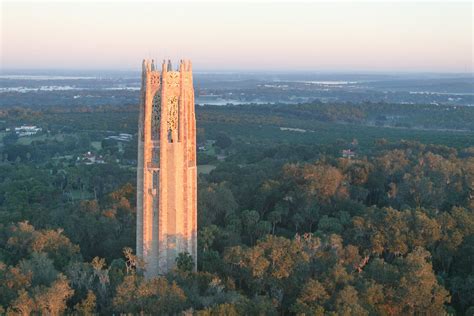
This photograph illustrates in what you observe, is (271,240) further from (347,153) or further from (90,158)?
(90,158)

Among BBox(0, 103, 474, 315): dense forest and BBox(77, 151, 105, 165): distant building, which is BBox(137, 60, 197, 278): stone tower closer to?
BBox(0, 103, 474, 315): dense forest

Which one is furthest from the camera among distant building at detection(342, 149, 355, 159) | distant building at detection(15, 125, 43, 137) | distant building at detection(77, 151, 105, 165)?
distant building at detection(15, 125, 43, 137)

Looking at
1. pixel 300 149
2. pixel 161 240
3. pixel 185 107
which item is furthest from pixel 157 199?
pixel 300 149

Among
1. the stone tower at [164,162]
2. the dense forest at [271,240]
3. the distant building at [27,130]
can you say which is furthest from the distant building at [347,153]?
the distant building at [27,130]

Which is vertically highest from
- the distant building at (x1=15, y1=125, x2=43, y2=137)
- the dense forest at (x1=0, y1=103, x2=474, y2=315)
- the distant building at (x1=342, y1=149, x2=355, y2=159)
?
the distant building at (x1=15, y1=125, x2=43, y2=137)

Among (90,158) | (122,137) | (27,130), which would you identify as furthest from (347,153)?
(27,130)

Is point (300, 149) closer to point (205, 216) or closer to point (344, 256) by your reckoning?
point (205, 216)

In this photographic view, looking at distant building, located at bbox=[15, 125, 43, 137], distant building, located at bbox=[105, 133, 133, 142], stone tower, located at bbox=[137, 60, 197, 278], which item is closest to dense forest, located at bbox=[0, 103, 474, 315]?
stone tower, located at bbox=[137, 60, 197, 278]
